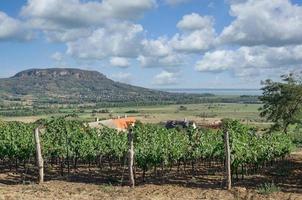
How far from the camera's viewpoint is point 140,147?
86.5 ft

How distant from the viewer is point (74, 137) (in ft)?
97.7

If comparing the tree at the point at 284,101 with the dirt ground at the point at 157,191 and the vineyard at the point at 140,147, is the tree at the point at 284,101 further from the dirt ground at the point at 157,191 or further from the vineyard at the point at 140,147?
A: the dirt ground at the point at 157,191

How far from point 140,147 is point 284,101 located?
21316mm

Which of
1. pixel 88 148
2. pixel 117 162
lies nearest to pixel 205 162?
pixel 117 162

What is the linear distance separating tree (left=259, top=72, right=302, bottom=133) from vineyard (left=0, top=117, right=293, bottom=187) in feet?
30.8

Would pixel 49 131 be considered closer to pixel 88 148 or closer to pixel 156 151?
pixel 88 148

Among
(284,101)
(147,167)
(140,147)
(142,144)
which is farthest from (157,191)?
(284,101)

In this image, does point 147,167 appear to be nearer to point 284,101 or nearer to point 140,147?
point 140,147

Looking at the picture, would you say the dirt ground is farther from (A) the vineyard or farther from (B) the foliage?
(A) the vineyard

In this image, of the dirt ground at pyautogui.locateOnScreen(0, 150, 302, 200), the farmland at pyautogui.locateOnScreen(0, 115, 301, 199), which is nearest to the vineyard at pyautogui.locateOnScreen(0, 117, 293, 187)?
the farmland at pyautogui.locateOnScreen(0, 115, 301, 199)

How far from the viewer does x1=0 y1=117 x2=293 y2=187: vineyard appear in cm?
2648

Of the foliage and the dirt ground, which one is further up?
the foliage

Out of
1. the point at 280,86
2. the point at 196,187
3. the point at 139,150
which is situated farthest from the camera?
the point at 280,86

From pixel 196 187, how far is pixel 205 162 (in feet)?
44.6
